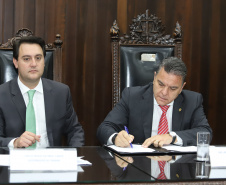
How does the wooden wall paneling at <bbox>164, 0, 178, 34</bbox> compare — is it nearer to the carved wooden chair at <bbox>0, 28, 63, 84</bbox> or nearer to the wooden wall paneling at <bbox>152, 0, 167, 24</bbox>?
the wooden wall paneling at <bbox>152, 0, 167, 24</bbox>

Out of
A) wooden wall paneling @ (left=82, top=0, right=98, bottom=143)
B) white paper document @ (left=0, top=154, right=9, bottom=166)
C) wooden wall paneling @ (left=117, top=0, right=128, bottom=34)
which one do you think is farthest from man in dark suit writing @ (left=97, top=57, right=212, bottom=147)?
wooden wall paneling @ (left=117, top=0, right=128, bottom=34)

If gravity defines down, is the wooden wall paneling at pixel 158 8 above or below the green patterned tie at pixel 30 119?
above

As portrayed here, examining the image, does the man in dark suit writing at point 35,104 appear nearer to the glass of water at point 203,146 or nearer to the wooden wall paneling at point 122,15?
the glass of water at point 203,146

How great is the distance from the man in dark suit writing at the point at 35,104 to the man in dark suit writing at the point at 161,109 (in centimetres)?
29

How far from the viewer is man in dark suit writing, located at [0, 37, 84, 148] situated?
7.88 feet

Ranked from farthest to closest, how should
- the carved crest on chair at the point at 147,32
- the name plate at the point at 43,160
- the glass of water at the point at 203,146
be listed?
A: the carved crest on chair at the point at 147,32 < the glass of water at the point at 203,146 < the name plate at the point at 43,160

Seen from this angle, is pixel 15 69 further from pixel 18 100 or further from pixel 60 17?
pixel 60 17

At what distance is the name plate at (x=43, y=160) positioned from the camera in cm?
132

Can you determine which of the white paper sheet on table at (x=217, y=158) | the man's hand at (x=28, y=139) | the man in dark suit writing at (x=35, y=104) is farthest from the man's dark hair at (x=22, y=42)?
the white paper sheet on table at (x=217, y=158)

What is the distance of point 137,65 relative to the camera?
2891 millimetres

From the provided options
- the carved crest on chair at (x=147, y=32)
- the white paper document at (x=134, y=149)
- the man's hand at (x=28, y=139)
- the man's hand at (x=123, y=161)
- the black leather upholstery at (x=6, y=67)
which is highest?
the carved crest on chair at (x=147, y=32)

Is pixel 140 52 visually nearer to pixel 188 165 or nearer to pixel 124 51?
pixel 124 51

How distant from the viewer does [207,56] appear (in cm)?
378

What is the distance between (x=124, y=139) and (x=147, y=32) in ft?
5.09
